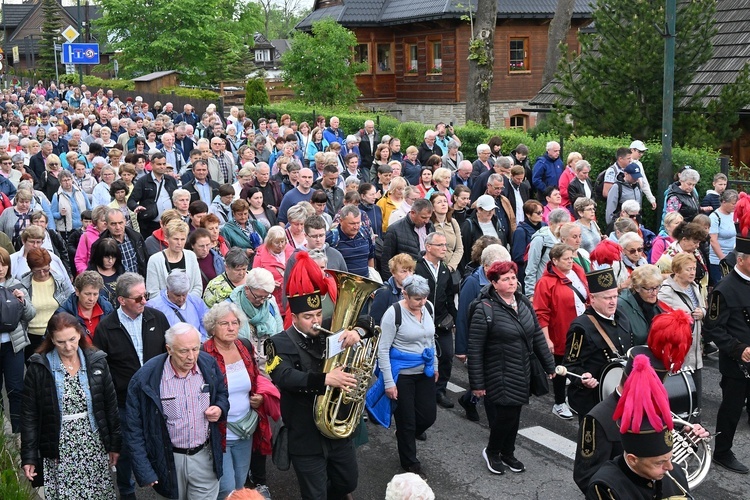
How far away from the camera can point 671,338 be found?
5.23 metres

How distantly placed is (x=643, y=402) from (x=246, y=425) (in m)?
3.02

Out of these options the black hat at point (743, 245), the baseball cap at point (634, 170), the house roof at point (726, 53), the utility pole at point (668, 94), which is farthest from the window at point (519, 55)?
the black hat at point (743, 245)

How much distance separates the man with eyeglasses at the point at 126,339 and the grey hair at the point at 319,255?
1954mm

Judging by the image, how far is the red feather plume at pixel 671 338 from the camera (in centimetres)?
523

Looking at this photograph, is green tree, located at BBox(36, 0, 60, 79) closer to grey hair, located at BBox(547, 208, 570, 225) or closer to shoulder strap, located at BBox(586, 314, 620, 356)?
grey hair, located at BBox(547, 208, 570, 225)

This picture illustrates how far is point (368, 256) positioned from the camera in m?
10.3

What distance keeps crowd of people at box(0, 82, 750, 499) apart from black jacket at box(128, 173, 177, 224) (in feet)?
0.09

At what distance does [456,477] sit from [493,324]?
134 cm

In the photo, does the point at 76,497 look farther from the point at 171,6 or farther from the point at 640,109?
the point at 171,6

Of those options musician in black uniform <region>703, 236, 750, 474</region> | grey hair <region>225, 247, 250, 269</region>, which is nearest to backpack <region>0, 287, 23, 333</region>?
grey hair <region>225, 247, 250, 269</region>

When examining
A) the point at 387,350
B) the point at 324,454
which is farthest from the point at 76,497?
the point at 387,350

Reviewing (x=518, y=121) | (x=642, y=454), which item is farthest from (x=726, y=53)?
(x=518, y=121)

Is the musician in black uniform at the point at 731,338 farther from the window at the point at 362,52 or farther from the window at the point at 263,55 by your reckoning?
the window at the point at 263,55

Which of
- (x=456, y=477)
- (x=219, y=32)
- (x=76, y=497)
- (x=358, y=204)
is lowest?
(x=456, y=477)
